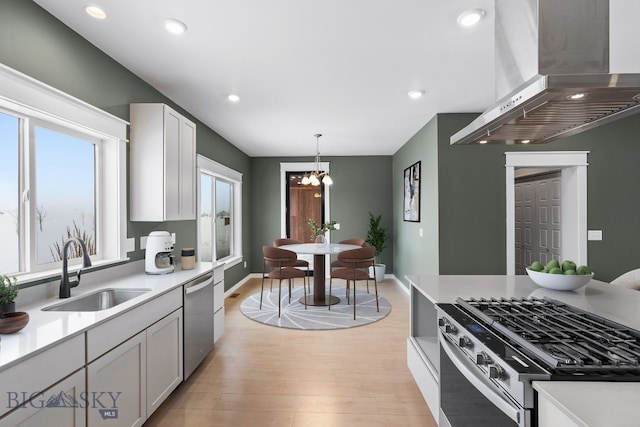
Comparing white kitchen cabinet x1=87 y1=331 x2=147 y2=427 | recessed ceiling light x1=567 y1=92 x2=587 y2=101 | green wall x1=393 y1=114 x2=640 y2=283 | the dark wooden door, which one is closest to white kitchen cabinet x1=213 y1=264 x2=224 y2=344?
white kitchen cabinet x1=87 y1=331 x2=147 y2=427

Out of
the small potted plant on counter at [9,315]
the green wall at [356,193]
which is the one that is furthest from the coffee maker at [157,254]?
the green wall at [356,193]

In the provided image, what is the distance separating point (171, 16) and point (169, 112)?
3.12ft

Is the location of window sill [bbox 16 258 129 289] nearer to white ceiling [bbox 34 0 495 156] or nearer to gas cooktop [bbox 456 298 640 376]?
white ceiling [bbox 34 0 495 156]

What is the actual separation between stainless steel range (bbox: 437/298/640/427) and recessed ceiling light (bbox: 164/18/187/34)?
2238 mm

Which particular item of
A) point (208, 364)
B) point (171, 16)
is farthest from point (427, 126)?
point (208, 364)

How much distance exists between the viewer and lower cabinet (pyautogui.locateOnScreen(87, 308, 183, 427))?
5.08 ft

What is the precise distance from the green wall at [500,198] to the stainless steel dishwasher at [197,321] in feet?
8.58

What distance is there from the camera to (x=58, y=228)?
219 cm

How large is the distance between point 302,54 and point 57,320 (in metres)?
2.19

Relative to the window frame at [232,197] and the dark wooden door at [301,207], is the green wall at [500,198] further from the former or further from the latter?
the dark wooden door at [301,207]

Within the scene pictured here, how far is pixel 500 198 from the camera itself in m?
3.89

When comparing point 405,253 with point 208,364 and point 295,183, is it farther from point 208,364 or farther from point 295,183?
point 208,364

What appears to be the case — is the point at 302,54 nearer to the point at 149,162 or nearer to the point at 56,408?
the point at 149,162

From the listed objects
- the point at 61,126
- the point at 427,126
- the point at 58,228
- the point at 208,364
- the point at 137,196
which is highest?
the point at 427,126
